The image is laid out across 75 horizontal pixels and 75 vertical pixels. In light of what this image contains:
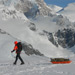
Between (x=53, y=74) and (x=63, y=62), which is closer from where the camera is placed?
(x=53, y=74)

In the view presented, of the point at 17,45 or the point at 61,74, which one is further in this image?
the point at 17,45

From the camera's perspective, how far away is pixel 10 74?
1497 cm

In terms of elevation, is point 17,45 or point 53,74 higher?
point 17,45

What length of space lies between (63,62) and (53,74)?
7474 mm

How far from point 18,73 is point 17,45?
5.83m

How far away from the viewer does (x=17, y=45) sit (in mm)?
21031

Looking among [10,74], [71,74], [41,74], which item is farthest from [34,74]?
[71,74]

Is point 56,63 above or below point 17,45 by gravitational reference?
below

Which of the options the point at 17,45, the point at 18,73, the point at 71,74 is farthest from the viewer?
the point at 17,45

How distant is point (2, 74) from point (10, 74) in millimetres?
671

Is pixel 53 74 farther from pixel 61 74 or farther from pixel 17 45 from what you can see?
pixel 17 45

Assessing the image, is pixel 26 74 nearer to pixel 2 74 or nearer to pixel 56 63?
pixel 2 74

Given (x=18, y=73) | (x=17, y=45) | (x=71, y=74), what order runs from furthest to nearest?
1. (x=17, y=45)
2. (x=18, y=73)
3. (x=71, y=74)

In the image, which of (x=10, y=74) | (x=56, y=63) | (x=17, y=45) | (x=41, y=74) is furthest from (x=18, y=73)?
(x=56, y=63)
